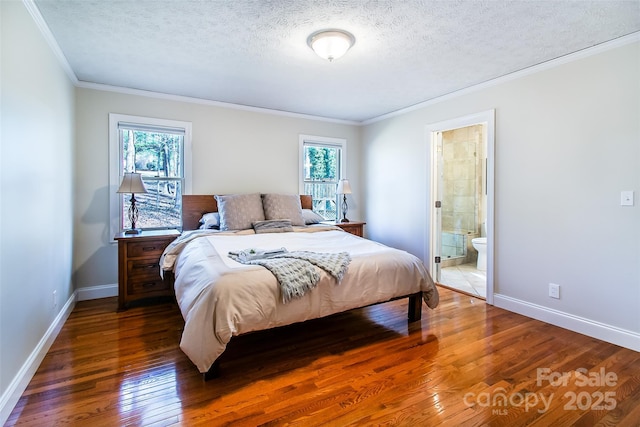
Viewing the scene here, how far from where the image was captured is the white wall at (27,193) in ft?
5.49

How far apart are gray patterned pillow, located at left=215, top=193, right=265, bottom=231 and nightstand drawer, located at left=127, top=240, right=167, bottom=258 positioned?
2.15ft

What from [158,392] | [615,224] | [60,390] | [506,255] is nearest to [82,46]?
[60,390]

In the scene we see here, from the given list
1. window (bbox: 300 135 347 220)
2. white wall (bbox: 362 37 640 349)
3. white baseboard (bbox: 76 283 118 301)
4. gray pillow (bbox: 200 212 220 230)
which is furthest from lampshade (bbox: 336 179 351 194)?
white baseboard (bbox: 76 283 118 301)

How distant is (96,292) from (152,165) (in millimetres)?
1558

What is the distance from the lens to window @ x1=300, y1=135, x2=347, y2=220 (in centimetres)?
478

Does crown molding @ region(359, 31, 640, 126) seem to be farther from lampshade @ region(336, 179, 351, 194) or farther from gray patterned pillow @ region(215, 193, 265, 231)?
gray patterned pillow @ region(215, 193, 265, 231)

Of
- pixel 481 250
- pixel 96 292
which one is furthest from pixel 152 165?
pixel 481 250

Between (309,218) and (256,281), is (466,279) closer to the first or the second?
(309,218)

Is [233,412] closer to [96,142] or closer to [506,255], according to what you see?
[506,255]

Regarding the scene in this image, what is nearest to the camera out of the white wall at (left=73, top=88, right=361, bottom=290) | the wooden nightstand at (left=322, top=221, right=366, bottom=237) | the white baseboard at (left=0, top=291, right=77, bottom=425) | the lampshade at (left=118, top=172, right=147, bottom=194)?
the white baseboard at (left=0, top=291, right=77, bottom=425)

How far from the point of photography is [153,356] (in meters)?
2.26

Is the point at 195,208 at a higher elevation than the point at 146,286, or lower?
higher

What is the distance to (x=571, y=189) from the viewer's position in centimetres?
271

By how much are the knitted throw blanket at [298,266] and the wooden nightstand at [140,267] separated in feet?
4.25
